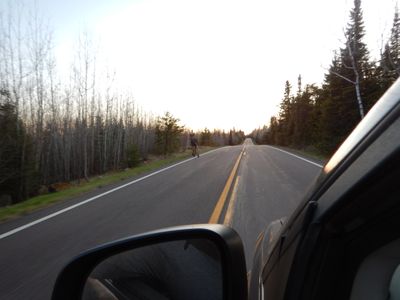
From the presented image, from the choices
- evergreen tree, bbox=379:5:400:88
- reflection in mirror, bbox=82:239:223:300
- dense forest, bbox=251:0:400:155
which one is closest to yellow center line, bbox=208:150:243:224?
reflection in mirror, bbox=82:239:223:300

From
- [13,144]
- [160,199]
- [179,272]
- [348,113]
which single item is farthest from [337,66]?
[179,272]

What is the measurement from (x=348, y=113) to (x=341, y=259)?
82.9ft

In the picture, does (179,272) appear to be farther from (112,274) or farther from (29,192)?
(29,192)

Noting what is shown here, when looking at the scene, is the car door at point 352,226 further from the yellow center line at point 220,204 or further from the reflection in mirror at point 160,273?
the yellow center line at point 220,204

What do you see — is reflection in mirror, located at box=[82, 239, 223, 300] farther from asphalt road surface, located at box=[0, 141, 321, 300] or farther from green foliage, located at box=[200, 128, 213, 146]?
green foliage, located at box=[200, 128, 213, 146]

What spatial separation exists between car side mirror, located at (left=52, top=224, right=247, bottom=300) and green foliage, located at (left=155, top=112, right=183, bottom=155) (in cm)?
4187

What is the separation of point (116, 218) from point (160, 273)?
656cm

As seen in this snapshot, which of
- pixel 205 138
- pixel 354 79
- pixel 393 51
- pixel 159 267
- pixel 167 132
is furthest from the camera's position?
pixel 205 138

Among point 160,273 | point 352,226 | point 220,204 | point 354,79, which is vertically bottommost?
point 220,204

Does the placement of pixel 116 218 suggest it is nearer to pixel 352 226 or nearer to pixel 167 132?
pixel 352 226

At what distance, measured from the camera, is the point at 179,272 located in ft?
4.90

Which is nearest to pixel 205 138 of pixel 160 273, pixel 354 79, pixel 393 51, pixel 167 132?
pixel 167 132

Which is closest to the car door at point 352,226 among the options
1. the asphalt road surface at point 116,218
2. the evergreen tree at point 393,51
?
the asphalt road surface at point 116,218

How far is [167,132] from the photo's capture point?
4391cm
